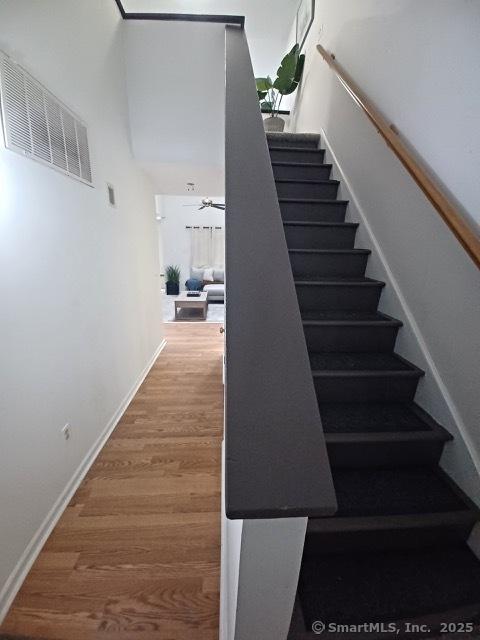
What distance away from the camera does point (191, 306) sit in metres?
5.46

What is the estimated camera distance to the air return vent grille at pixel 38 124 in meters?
1.13

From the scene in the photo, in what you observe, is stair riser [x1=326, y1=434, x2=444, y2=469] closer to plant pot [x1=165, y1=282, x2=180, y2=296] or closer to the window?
the window

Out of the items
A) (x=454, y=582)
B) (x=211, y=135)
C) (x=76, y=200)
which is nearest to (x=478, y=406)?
(x=454, y=582)

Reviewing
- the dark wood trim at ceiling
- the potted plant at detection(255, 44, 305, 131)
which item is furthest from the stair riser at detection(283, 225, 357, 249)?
the potted plant at detection(255, 44, 305, 131)

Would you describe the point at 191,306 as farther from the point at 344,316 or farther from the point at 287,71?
the point at 344,316

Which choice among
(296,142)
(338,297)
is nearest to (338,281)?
(338,297)

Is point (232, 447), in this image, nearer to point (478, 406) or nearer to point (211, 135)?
point (478, 406)

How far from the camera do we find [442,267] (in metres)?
1.19

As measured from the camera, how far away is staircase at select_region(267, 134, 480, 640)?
833 mm

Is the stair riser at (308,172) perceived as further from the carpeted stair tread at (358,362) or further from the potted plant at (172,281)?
the potted plant at (172,281)

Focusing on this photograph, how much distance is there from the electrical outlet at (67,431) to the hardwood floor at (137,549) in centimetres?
35

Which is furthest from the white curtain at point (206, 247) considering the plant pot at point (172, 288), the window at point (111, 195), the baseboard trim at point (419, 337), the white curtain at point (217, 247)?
the baseboard trim at point (419, 337)

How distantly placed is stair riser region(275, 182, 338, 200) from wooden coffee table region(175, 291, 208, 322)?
11.8 feet

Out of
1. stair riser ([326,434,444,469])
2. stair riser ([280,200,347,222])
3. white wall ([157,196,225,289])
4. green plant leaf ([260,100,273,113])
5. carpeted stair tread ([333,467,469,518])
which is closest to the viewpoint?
carpeted stair tread ([333,467,469,518])
